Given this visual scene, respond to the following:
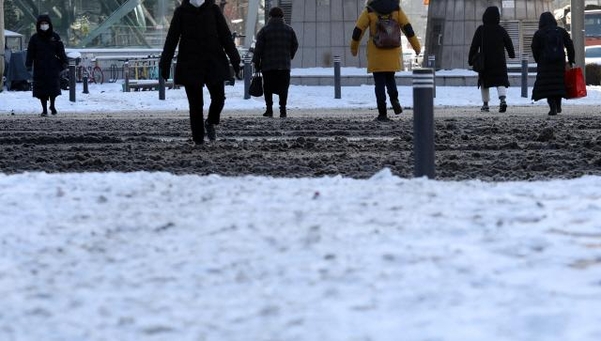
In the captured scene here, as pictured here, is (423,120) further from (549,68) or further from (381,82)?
(549,68)

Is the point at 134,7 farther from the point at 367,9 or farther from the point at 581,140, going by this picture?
the point at 581,140

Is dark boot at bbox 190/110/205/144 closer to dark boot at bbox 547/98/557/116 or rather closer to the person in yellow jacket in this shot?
the person in yellow jacket

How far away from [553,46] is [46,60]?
25.0 ft

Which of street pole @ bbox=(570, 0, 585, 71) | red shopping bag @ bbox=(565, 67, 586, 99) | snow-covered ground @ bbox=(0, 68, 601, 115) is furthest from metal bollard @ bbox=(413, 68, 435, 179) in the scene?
street pole @ bbox=(570, 0, 585, 71)

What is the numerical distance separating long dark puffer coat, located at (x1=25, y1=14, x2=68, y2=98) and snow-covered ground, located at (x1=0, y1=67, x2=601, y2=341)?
14.0 metres

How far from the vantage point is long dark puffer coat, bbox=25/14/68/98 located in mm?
22703

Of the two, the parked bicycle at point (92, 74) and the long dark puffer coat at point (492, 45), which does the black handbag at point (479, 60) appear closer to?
the long dark puffer coat at point (492, 45)

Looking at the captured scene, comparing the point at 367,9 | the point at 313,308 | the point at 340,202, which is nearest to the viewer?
the point at 313,308

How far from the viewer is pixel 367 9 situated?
60.1 feet

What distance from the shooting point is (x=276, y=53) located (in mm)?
20734

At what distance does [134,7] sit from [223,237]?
44.5 meters

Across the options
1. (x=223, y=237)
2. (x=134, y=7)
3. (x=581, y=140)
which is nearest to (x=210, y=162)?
(x=581, y=140)

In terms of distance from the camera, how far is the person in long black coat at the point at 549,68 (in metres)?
21.2

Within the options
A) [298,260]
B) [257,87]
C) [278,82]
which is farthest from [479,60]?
[298,260]
